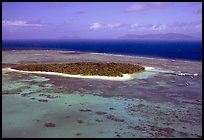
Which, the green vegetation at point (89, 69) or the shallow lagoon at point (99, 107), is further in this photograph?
the green vegetation at point (89, 69)

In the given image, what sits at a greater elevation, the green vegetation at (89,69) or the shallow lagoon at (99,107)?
the green vegetation at (89,69)

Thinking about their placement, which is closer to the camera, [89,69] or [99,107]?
[99,107]

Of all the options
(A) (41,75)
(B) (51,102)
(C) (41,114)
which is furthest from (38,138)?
(A) (41,75)

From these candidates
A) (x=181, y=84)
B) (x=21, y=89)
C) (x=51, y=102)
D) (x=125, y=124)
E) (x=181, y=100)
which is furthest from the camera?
(x=181, y=84)

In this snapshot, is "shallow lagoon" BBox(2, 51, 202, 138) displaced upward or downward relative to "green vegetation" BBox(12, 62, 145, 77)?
downward

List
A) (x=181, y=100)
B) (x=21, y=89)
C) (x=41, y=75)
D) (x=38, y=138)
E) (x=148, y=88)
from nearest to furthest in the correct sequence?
(x=38, y=138) → (x=181, y=100) → (x=21, y=89) → (x=148, y=88) → (x=41, y=75)

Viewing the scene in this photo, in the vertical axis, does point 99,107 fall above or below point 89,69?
below

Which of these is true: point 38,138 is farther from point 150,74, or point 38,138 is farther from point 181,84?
point 150,74

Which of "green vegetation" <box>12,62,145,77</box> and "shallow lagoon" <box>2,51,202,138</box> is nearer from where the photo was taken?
"shallow lagoon" <box>2,51,202,138</box>
